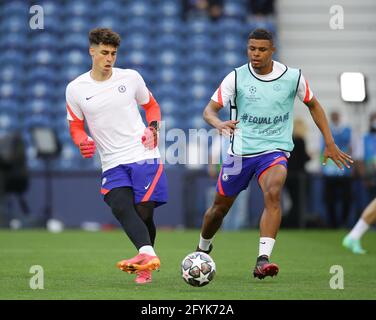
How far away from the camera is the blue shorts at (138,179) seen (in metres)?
8.79

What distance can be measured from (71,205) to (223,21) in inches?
271

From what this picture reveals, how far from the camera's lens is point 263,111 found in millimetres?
9203

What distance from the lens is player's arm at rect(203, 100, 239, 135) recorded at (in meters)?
8.56

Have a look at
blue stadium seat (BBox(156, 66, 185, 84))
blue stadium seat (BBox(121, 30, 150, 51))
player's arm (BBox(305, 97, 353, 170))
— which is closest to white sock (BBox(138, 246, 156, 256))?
player's arm (BBox(305, 97, 353, 170))

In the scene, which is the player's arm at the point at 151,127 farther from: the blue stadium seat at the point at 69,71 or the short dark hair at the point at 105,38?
the blue stadium seat at the point at 69,71

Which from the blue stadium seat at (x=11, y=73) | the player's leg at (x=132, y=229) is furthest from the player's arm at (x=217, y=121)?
the blue stadium seat at (x=11, y=73)

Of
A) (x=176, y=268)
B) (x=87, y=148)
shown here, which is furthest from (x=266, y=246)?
(x=87, y=148)

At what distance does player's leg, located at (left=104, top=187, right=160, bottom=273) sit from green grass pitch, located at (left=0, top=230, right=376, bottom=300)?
0.20m

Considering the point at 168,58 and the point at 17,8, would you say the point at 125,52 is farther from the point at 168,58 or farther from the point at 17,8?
the point at 17,8
